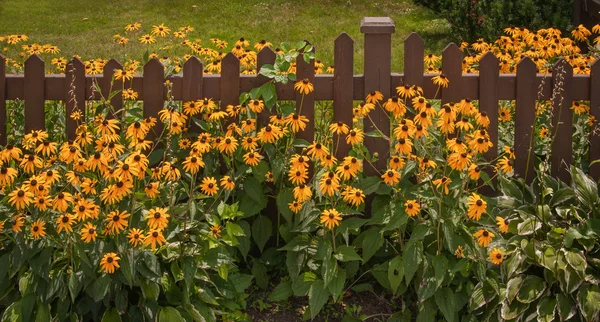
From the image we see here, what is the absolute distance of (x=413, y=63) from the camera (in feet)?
15.1

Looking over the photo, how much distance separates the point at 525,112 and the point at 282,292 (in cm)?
149

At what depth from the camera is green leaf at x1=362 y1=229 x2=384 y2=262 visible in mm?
4188

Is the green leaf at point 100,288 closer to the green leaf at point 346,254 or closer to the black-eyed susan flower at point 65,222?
the black-eyed susan flower at point 65,222

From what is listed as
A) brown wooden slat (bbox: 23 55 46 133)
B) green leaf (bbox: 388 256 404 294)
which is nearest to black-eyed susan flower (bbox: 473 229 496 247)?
green leaf (bbox: 388 256 404 294)

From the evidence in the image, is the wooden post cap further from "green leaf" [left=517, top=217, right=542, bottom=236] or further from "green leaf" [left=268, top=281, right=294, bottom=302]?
"green leaf" [left=268, top=281, right=294, bottom=302]

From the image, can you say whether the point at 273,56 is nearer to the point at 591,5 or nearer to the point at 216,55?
the point at 216,55

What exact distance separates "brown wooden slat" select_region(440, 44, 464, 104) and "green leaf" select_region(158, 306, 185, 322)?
1698mm

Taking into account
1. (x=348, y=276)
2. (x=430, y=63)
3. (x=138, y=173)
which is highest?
(x=430, y=63)

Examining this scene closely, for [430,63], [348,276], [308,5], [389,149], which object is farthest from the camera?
[308,5]

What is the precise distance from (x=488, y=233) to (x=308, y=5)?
1079cm

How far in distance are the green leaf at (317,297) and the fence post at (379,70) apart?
77 cm

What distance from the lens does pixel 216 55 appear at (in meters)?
5.42

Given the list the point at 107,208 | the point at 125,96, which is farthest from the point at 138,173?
the point at 125,96

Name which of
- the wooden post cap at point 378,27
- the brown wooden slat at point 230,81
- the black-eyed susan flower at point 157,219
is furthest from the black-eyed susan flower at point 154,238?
the wooden post cap at point 378,27
